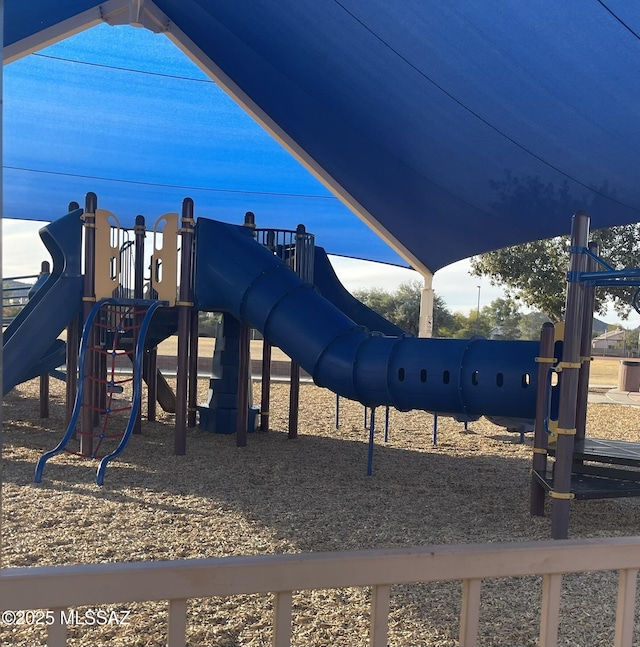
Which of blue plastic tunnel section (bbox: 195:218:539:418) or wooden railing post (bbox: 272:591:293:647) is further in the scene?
blue plastic tunnel section (bbox: 195:218:539:418)

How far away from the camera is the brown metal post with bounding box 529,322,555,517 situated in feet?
16.4

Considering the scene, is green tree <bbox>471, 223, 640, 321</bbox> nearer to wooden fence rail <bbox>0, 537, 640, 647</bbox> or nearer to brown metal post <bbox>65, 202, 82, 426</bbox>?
brown metal post <bbox>65, 202, 82, 426</bbox>

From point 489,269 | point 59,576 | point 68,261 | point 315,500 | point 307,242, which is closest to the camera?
point 59,576

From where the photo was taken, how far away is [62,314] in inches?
277

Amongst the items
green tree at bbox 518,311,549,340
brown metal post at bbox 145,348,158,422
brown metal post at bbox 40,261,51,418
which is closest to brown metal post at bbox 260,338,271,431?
brown metal post at bbox 145,348,158,422

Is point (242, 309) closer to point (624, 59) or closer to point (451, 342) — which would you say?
point (451, 342)

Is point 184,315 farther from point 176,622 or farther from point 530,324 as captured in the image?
point 530,324

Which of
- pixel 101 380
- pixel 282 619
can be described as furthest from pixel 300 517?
pixel 282 619

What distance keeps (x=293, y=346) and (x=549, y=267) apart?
13.6 meters

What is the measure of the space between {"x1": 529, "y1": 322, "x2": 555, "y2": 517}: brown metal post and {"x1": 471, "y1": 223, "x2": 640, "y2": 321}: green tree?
12.6m

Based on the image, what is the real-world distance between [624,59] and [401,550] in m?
3.47

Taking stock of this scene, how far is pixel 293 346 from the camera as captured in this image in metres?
6.63

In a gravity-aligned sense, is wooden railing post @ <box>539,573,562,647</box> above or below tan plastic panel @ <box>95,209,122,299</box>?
below

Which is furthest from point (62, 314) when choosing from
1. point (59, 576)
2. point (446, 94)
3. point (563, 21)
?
point (59, 576)
